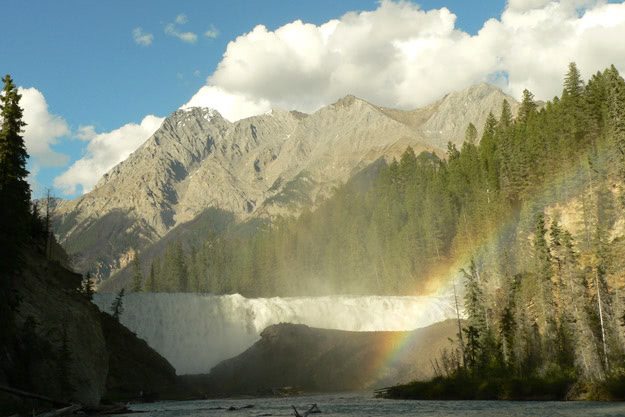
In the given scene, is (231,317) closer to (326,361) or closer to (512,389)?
(326,361)

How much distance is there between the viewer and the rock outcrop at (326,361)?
73.1 meters

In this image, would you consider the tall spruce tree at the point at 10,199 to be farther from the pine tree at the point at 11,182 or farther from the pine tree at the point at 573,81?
the pine tree at the point at 573,81

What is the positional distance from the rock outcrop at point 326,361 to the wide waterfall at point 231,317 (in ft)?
29.7

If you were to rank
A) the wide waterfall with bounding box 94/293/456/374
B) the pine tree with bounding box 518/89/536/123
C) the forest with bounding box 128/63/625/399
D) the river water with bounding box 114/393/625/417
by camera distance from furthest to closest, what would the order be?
the pine tree with bounding box 518/89/536/123 → the wide waterfall with bounding box 94/293/456/374 → the forest with bounding box 128/63/625/399 → the river water with bounding box 114/393/625/417

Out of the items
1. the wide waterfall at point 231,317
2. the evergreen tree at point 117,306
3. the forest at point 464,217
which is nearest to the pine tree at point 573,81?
the forest at point 464,217

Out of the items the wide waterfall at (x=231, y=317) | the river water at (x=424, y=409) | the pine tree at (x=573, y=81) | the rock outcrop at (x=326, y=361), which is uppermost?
the pine tree at (x=573, y=81)

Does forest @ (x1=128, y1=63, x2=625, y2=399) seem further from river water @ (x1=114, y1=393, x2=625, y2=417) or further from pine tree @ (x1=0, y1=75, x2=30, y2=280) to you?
pine tree @ (x1=0, y1=75, x2=30, y2=280)

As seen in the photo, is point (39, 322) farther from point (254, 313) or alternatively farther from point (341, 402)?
point (254, 313)

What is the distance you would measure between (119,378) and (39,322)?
30.3 metres

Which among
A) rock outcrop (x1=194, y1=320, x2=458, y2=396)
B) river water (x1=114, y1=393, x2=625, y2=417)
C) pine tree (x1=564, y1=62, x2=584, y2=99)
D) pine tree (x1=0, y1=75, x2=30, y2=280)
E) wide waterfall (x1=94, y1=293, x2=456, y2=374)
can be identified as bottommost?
river water (x1=114, y1=393, x2=625, y2=417)

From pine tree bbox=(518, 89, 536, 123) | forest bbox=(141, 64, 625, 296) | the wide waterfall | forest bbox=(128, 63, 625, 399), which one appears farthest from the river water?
pine tree bbox=(518, 89, 536, 123)

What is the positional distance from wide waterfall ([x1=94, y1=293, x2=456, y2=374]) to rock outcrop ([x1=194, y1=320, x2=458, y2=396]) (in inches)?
357

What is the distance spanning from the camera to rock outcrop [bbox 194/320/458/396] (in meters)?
73.1

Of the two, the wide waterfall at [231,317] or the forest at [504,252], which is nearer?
the forest at [504,252]
